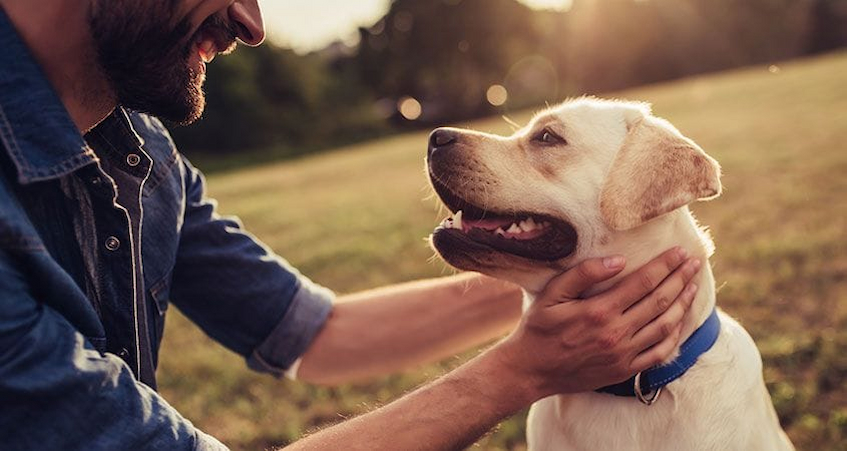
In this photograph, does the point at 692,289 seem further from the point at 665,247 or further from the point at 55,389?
the point at 55,389

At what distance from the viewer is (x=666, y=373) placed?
103 inches

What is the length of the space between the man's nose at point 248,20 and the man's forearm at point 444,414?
1354mm

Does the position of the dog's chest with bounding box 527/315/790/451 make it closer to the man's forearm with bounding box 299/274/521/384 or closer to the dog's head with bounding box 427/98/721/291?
A: the dog's head with bounding box 427/98/721/291

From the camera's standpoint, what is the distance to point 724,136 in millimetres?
15961

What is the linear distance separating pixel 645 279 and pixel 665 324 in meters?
0.16

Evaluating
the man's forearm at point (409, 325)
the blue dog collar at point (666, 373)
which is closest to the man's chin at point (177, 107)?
the man's forearm at point (409, 325)

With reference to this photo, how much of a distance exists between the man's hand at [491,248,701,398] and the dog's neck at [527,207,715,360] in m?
0.12

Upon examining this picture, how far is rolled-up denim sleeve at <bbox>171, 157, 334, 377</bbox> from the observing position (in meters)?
3.12

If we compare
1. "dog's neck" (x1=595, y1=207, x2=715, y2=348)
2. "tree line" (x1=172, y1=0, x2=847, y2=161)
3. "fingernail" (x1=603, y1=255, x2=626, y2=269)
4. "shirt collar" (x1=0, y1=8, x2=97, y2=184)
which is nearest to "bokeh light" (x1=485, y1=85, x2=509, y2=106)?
"tree line" (x1=172, y1=0, x2=847, y2=161)

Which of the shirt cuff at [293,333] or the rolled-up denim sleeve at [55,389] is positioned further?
the shirt cuff at [293,333]

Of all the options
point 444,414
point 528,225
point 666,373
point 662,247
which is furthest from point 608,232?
point 444,414

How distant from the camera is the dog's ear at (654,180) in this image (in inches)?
101

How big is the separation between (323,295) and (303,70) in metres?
46.6

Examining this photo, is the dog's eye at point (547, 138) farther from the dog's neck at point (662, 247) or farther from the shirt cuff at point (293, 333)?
the shirt cuff at point (293, 333)
